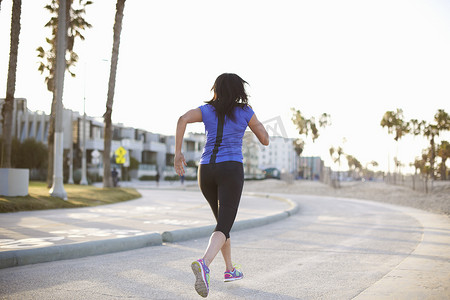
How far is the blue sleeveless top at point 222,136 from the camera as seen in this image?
414cm

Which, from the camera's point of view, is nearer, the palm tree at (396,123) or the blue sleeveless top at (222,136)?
the blue sleeveless top at (222,136)

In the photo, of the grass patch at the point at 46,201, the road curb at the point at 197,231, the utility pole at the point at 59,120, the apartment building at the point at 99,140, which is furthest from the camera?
the apartment building at the point at 99,140

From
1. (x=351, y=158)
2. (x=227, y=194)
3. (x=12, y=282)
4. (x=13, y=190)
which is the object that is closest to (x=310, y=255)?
(x=227, y=194)

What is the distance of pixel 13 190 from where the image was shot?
15.6m

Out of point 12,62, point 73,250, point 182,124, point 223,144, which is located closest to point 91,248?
point 73,250

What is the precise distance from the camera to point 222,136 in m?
4.16

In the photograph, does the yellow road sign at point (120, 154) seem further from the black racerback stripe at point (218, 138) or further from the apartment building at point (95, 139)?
the black racerback stripe at point (218, 138)

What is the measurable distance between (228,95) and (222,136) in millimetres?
380

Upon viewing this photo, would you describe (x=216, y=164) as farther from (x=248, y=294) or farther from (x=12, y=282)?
(x=12, y=282)

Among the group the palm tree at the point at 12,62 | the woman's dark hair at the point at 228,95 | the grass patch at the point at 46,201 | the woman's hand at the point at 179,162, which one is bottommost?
the grass patch at the point at 46,201

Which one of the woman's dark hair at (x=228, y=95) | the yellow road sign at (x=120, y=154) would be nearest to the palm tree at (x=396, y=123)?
the yellow road sign at (x=120, y=154)

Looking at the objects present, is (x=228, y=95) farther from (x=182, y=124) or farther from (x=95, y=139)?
(x=95, y=139)

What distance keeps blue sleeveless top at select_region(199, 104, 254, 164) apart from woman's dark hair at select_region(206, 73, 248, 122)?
48mm

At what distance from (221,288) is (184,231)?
391 cm
